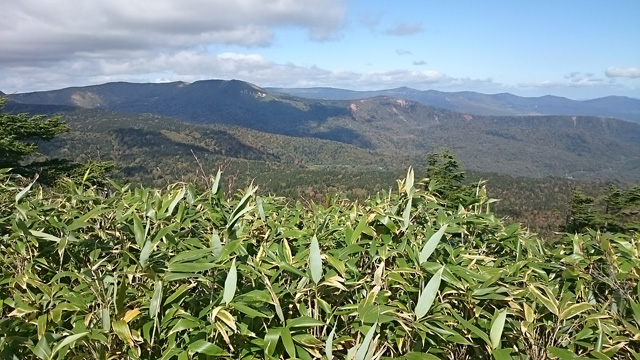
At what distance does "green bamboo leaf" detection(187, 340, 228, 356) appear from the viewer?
0.97m

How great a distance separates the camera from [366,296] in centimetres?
120

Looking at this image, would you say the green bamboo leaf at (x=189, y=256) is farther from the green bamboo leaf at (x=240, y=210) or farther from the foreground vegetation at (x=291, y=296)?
the green bamboo leaf at (x=240, y=210)

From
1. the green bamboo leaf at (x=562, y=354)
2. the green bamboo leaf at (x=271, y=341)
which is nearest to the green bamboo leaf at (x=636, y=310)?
the green bamboo leaf at (x=562, y=354)

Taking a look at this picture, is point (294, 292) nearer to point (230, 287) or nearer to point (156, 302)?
point (230, 287)

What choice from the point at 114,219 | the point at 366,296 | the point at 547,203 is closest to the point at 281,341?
the point at 366,296

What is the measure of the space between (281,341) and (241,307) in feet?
0.45

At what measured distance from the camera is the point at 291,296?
116 centimetres

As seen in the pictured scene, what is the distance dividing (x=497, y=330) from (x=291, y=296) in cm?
52

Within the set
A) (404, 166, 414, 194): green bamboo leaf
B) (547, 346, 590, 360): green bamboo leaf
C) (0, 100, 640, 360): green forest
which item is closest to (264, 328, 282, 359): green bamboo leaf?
(0, 100, 640, 360): green forest

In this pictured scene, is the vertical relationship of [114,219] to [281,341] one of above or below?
above

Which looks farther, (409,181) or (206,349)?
(409,181)

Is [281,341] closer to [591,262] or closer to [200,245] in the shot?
[200,245]

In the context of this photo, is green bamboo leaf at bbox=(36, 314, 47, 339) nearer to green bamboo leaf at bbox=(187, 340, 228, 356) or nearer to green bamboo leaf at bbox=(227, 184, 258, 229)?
green bamboo leaf at bbox=(187, 340, 228, 356)

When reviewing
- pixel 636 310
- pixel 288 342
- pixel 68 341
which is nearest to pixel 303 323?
pixel 288 342
